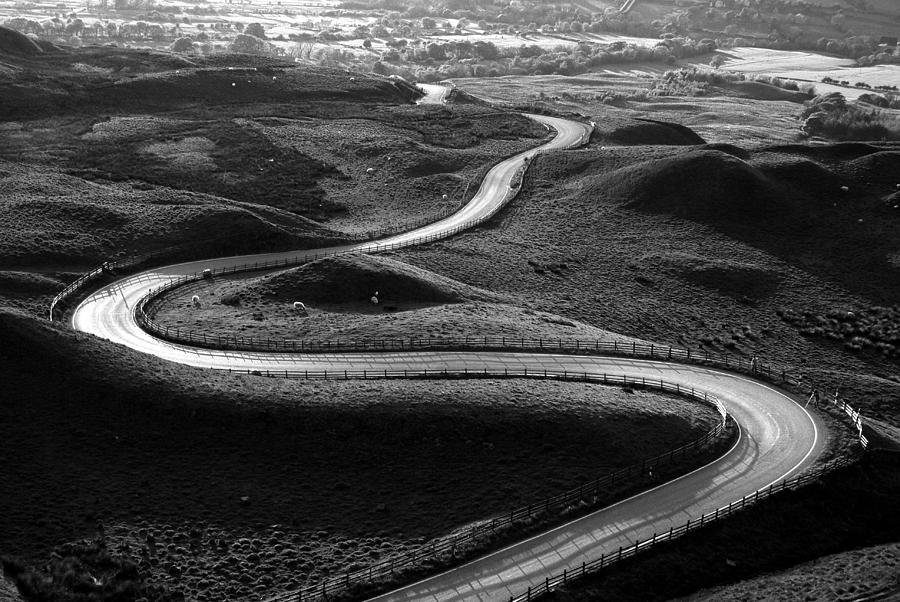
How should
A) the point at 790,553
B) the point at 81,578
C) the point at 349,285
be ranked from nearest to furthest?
the point at 81,578
the point at 790,553
the point at 349,285

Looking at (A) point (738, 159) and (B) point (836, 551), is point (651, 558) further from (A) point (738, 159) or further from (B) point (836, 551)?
(A) point (738, 159)

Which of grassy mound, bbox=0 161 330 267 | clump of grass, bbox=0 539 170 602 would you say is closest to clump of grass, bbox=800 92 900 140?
grassy mound, bbox=0 161 330 267

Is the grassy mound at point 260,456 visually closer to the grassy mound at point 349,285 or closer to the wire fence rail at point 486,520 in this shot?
the wire fence rail at point 486,520

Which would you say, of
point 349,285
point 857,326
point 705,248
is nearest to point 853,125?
point 705,248

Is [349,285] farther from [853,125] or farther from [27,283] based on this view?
[853,125]

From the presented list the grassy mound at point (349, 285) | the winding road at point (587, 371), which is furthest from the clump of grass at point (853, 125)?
the winding road at point (587, 371)

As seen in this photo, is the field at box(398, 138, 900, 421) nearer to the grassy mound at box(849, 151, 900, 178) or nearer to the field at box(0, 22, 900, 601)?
the grassy mound at box(849, 151, 900, 178)

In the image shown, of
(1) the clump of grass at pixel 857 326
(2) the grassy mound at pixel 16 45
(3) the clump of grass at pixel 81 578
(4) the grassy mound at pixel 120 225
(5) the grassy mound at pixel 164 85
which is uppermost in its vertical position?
(2) the grassy mound at pixel 16 45
